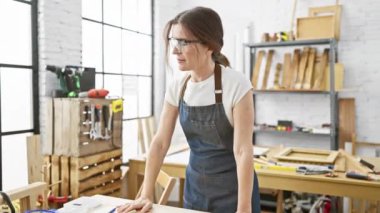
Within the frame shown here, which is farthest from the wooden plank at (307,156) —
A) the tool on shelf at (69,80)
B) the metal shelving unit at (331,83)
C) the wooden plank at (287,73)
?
the tool on shelf at (69,80)

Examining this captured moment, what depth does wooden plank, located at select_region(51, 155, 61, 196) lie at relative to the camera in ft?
8.55

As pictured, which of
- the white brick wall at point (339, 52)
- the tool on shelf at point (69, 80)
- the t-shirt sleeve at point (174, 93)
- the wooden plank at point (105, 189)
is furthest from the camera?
the white brick wall at point (339, 52)

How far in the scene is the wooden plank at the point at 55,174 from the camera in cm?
261

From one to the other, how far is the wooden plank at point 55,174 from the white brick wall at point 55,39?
4.5 inches

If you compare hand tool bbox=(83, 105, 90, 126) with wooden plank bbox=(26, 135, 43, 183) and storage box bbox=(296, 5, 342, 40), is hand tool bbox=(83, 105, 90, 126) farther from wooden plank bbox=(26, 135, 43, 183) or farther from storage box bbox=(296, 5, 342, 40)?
storage box bbox=(296, 5, 342, 40)

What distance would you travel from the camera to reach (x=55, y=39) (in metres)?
2.98

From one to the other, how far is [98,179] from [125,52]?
1881mm

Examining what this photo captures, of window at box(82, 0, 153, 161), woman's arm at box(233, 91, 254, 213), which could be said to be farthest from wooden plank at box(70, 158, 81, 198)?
woman's arm at box(233, 91, 254, 213)

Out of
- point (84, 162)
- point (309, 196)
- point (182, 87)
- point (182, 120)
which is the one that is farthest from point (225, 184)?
point (309, 196)

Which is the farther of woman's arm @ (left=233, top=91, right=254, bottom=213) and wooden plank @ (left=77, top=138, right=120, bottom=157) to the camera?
wooden plank @ (left=77, top=138, right=120, bottom=157)

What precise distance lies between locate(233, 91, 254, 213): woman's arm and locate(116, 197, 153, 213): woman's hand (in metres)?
0.35

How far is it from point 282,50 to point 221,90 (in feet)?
10.6

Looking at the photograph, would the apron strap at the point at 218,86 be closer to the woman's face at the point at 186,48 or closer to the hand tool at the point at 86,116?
the woman's face at the point at 186,48

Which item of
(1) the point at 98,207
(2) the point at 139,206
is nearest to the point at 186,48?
(2) the point at 139,206
